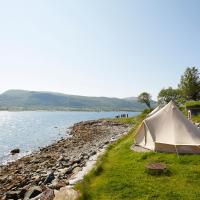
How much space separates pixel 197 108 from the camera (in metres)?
46.6

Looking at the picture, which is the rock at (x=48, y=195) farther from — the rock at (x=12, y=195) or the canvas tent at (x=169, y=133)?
the canvas tent at (x=169, y=133)

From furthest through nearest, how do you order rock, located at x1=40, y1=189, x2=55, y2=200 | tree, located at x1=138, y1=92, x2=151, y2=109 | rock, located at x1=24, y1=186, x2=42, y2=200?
tree, located at x1=138, y1=92, x2=151, y2=109 → rock, located at x1=24, y1=186, x2=42, y2=200 → rock, located at x1=40, y1=189, x2=55, y2=200

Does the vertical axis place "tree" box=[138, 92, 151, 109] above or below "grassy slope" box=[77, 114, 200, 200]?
above

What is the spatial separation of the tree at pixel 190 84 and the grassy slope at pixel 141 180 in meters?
61.7

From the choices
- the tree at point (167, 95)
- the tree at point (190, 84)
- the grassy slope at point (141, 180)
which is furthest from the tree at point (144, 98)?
the grassy slope at point (141, 180)

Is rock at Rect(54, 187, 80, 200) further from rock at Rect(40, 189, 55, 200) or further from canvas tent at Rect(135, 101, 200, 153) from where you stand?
canvas tent at Rect(135, 101, 200, 153)

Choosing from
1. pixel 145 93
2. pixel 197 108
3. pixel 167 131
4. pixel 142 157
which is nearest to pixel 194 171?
pixel 142 157

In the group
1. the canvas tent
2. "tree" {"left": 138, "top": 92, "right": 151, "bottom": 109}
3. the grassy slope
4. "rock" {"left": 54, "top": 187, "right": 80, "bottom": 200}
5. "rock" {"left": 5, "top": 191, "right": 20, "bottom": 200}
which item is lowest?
"rock" {"left": 5, "top": 191, "right": 20, "bottom": 200}

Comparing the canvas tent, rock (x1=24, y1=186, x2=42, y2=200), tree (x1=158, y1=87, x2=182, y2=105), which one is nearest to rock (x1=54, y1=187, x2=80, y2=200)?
rock (x1=24, y1=186, x2=42, y2=200)

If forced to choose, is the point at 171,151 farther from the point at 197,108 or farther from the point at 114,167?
the point at 197,108

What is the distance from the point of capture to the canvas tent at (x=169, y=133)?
2041 cm

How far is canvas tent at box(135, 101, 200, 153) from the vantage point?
66.9 feet

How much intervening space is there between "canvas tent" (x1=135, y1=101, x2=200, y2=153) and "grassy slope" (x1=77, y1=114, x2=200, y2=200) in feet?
3.99

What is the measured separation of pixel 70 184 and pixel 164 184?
16.7ft
